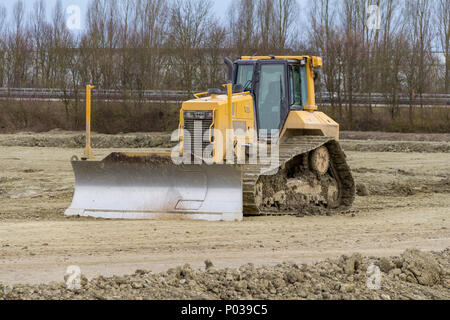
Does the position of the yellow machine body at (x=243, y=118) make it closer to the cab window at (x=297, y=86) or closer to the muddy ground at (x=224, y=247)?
the cab window at (x=297, y=86)

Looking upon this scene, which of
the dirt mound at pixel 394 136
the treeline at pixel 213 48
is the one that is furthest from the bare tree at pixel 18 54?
the dirt mound at pixel 394 136

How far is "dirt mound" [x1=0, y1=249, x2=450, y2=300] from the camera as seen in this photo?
4621 millimetres

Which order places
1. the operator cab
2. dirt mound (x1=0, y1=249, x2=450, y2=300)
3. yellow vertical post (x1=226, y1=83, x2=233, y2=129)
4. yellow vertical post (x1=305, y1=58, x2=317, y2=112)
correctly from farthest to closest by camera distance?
yellow vertical post (x1=305, y1=58, x2=317, y2=112), the operator cab, yellow vertical post (x1=226, y1=83, x2=233, y2=129), dirt mound (x1=0, y1=249, x2=450, y2=300)

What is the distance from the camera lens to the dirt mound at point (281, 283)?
4.62m

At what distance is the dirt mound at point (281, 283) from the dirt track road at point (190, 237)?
0.51 metres

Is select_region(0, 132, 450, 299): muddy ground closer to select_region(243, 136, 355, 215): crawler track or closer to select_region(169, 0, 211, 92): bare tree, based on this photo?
select_region(243, 136, 355, 215): crawler track

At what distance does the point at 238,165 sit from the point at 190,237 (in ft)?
5.16

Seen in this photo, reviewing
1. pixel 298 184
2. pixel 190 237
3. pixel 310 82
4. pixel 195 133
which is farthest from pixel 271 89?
pixel 190 237

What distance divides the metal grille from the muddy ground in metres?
1.25

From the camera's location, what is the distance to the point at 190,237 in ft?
23.0

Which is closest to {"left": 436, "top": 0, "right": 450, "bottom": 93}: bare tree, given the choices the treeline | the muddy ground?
the treeline

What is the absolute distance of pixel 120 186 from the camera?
8.57 m

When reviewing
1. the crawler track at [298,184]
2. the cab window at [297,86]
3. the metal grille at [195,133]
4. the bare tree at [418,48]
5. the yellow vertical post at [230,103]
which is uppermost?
the bare tree at [418,48]

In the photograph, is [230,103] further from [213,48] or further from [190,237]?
[213,48]
